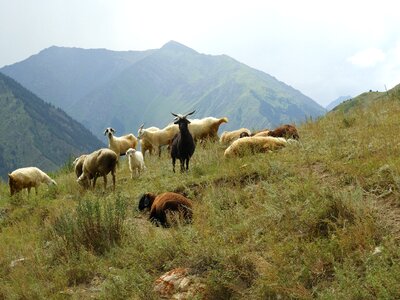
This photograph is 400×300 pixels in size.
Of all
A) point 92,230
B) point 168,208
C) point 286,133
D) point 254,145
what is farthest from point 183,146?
point 92,230

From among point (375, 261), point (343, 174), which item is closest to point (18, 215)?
point (343, 174)

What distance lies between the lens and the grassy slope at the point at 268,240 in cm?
460

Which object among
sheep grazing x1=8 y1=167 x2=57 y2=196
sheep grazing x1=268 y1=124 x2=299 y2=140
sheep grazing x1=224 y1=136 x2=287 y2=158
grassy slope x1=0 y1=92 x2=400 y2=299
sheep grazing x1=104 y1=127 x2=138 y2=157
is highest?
sheep grazing x1=104 y1=127 x2=138 y2=157

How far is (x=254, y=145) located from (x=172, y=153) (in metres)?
2.69

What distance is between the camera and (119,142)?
2045 centimetres

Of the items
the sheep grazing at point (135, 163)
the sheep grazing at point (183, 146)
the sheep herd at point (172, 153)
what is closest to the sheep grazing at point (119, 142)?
the sheep herd at point (172, 153)

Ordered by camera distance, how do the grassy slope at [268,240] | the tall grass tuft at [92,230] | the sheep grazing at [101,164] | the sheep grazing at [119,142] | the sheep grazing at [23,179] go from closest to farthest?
the grassy slope at [268,240], the tall grass tuft at [92,230], the sheep grazing at [101,164], the sheep grazing at [23,179], the sheep grazing at [119,142]

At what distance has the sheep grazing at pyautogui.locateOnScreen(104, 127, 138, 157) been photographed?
63.9 ft

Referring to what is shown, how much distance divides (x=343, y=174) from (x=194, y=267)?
2.95 metres

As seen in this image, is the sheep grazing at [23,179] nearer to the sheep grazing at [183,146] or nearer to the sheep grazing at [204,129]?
the sheep grazing at [183,146]

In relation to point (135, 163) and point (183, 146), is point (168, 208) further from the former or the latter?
point (135, 163)

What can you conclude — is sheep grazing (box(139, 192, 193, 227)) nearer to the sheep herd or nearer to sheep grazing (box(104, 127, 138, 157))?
the sheep herd

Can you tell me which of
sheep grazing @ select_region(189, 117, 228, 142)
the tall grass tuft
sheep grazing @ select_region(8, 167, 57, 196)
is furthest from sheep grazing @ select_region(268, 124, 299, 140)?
sheep grazing @ select_region(8, 167, 57, 196)

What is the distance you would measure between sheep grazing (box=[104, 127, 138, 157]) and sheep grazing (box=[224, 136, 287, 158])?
9.33 metres
